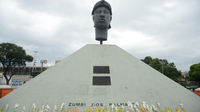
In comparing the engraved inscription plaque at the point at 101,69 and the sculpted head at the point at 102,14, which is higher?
the sculpted head at the point at 102,14

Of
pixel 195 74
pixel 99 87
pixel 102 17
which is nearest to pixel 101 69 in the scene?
pixel 99 87

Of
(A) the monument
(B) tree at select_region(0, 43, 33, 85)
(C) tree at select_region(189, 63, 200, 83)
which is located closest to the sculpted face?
(A) the monument

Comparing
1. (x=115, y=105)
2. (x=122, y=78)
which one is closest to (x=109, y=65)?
(x=122, y=78)

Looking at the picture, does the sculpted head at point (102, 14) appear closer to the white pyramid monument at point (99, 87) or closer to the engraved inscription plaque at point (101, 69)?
the white pyramid monument at point (99, 87)

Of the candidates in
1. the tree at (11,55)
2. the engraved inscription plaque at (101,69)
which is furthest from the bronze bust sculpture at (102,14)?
the tree at (11,55)

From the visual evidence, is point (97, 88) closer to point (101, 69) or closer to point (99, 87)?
point (99, 87)

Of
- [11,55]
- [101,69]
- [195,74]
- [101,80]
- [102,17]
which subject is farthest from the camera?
[195,74]

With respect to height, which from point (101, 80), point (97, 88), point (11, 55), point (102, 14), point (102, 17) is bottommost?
point (97, 88)

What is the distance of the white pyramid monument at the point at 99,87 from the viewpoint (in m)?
4.60

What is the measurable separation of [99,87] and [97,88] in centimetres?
12

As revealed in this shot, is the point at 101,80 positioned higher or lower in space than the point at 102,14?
lower

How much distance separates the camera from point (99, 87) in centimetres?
510

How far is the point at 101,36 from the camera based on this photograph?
29.8 ft

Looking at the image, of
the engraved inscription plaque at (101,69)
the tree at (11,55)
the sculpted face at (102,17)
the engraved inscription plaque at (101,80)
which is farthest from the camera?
the tree at (11,55)
